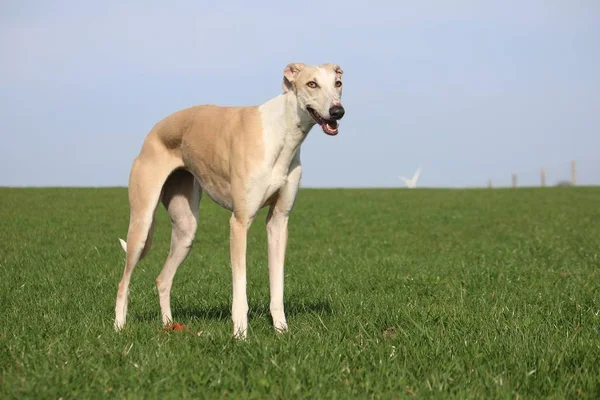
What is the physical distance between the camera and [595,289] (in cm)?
963

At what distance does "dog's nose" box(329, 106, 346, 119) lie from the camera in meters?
6.25

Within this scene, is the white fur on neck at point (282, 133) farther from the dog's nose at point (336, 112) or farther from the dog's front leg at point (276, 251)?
the dog's nose at point (336, 112)

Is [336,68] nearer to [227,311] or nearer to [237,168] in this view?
[237,168]

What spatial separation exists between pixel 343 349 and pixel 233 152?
2313 millimetres

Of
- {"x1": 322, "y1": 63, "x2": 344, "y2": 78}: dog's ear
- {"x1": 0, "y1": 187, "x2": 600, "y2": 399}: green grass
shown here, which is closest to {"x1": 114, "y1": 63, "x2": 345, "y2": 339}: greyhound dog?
{"x1": 322, "y1": 63, "x2": 344, "y2": 78}: dog's ear

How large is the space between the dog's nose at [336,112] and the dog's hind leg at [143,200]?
2.36 m

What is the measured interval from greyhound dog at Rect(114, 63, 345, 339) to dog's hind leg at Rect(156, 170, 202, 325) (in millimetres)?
12

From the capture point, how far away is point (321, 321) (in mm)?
6992

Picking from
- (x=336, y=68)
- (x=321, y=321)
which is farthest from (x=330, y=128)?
(x=321, y=321)

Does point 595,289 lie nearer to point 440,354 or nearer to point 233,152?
point 440,354

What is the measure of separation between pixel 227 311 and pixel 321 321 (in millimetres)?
1914

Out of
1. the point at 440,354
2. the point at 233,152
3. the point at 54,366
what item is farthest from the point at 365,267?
the point at 54,366

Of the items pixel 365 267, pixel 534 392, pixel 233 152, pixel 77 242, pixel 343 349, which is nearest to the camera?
pixel 534 392

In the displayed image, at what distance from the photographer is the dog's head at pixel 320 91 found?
249 inches
